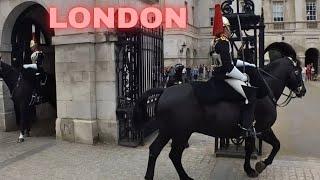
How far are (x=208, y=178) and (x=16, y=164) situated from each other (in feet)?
12.0

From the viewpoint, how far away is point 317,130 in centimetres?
1220

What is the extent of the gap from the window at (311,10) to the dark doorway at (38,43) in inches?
1660

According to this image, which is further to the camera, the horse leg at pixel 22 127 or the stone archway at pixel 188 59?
the stone archway at pixel 188 59

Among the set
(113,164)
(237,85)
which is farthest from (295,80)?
(113,164)

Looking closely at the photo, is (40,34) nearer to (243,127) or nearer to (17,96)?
(17,96)

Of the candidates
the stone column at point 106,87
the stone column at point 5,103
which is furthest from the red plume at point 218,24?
the stone column at point 5,103

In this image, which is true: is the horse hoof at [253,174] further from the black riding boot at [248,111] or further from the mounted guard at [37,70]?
the mounted guard at [37,70]

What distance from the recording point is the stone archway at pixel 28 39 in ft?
38.8

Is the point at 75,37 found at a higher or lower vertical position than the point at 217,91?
higher

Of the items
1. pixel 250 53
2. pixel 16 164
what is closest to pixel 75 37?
pixel 16 164

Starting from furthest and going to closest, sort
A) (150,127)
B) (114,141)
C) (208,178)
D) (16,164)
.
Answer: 1. (150,127)
2. (114,141)
3. (16,164)
4. (208,178)

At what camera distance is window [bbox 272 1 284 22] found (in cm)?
5147

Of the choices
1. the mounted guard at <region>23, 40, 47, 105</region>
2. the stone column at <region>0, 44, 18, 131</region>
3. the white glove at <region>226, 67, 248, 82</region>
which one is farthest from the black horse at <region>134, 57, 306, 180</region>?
the stone column at <region>0, 44, 18, 131</region>

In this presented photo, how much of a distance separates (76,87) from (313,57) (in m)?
46.2
